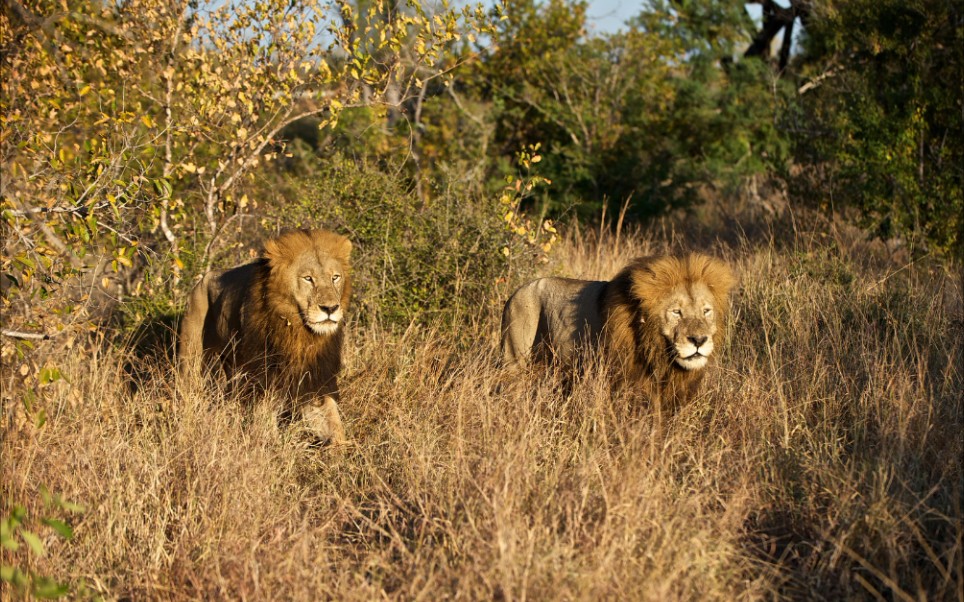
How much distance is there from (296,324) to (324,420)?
1.76 ft

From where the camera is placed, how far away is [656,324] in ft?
16.1

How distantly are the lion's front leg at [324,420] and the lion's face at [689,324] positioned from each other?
1.75 meters

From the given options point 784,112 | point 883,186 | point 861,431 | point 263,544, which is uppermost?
point 784,112

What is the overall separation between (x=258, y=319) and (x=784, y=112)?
6920mm

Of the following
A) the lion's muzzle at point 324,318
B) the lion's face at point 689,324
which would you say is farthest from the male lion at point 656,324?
the lion's muzzle at point 324,318

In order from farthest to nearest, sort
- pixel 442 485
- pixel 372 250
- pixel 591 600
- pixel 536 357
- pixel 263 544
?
pixel 372 250
pixel 536 357
pixel 442 485
pixel 263 544
pixel 591 600

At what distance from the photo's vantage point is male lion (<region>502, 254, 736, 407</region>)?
189 inches

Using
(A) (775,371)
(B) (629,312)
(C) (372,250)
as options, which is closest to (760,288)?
(A) (775,371)

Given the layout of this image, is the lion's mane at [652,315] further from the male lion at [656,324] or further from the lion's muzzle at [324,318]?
the lion's muzzle at [324,318]

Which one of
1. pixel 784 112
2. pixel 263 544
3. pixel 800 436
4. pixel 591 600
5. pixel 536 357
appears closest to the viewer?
pixel 591 600

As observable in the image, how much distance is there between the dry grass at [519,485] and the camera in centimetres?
336

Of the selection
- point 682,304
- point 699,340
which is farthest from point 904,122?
point 699,340

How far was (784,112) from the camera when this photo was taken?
10297mm

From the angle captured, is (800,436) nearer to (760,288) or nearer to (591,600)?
(591,600)
